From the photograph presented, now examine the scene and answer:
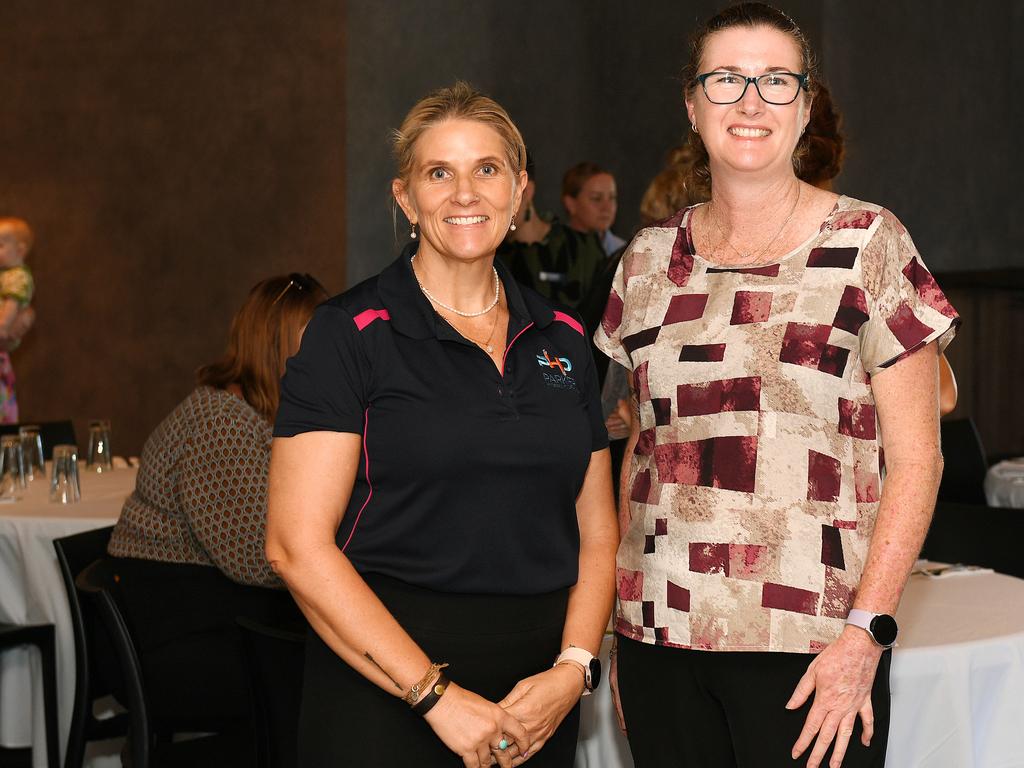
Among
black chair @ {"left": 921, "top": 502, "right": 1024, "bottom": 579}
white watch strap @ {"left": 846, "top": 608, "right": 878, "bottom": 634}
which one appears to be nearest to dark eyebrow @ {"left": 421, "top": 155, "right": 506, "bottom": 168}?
white watch strap @ {"left": 846, "top": 608, "right": 878, "bottom": 634}

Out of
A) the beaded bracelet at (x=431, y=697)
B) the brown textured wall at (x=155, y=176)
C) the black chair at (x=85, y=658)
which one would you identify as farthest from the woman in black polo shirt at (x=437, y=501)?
the brown textured wall at (x=155, y=176)

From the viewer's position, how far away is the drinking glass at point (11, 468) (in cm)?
425

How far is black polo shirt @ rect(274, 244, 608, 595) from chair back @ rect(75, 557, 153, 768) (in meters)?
1.14

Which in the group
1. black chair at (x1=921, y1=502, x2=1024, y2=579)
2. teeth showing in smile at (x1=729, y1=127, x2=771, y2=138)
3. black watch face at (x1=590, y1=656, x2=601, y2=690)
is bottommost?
black chair at (x1=921, y1=502, x2=1024, y2=579)

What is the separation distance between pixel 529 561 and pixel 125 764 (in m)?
1.46

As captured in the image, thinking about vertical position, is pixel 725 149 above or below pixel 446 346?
above

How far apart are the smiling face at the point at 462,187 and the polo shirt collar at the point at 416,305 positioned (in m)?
0.08

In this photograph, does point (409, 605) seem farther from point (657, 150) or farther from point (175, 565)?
point (657, 150)

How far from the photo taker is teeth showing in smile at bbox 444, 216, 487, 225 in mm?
1892

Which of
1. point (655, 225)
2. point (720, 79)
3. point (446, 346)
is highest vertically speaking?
point (720, 79)

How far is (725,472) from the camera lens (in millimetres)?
1796

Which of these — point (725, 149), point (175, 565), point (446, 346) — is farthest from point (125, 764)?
point (725, 149)

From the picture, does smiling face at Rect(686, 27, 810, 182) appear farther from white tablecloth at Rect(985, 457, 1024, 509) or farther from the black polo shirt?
white tablecloth at Rect(985, 457, 1024, 509)

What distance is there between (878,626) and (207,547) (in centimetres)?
169
